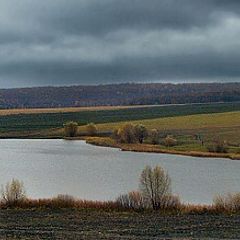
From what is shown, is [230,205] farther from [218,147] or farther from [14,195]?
[218,147]

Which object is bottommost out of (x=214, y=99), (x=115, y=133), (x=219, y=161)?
(x=219, y=161)

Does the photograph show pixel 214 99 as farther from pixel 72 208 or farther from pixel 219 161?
pixel 72 208

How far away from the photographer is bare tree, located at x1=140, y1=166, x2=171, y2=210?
83.0 ft

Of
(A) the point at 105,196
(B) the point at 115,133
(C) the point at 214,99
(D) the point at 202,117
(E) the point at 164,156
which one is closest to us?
(A) the point at 105,196

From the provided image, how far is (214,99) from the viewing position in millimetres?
160500

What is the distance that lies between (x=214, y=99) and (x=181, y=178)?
125m

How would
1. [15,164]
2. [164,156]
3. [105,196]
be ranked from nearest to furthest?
[105,196] < [15,164] < [164,156]

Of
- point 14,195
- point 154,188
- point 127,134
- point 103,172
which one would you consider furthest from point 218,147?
point 14,195

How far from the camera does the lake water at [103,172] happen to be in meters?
32.4

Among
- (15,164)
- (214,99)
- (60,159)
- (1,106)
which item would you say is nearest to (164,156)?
(60,159)

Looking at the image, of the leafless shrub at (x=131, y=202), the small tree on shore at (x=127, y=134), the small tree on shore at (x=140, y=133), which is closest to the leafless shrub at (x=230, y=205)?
the leafless shrub at (x=131, y=202)

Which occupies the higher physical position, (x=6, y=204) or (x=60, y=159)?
(x=60, y=159)

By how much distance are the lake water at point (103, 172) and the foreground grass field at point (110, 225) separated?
21.8ft

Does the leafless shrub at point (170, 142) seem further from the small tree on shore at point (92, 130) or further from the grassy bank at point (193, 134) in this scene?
the small tree on shore at point (92, 130)
